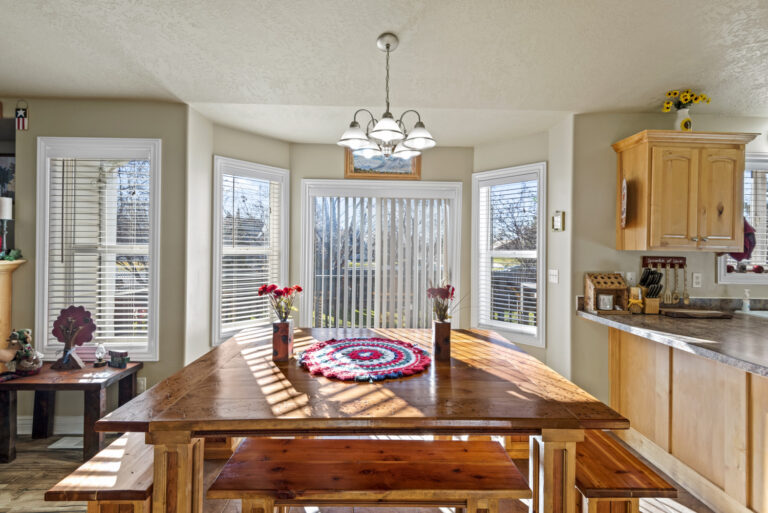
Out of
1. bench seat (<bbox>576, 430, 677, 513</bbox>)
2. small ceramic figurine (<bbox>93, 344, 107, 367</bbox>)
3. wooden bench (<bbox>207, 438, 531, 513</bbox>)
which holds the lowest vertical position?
wooden bench (<bbox>207, 438, 531, 513</bbox>)

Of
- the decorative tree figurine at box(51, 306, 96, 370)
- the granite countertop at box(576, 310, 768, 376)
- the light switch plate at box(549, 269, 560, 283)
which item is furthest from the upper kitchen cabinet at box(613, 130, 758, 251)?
the decorative tree figurine at box(51, 306, 96, 370)

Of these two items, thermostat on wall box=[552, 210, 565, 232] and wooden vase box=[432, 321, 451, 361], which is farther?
thermostat on wall box=[552, 210, 565, 232]

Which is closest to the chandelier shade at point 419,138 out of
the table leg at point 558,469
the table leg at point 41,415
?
the table leg at point 558,469

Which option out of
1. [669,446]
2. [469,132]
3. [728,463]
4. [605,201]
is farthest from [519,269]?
[728,463]

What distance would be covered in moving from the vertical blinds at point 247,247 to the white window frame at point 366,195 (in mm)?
286

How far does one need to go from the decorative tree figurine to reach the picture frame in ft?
8.37

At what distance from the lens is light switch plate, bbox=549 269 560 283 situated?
3.19 metres

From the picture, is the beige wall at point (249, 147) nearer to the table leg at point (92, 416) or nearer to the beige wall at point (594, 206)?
the table leg at point (92, 416)

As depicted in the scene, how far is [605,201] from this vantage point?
119 inches

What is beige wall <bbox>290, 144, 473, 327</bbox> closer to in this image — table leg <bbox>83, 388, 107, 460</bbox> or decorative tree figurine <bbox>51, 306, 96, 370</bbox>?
decorative tree figurine <bbox>51, 306, 96, 370</bbox>

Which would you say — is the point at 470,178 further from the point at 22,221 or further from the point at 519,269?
the point at 22,221

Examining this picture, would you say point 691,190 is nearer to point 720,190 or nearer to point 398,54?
point 720,190

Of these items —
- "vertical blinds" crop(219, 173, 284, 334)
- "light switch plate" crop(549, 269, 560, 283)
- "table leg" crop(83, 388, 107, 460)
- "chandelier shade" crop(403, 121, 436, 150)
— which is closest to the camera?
"chandelier shade" crop(403, 121, 436, 150)

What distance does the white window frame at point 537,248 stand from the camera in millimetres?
3361
